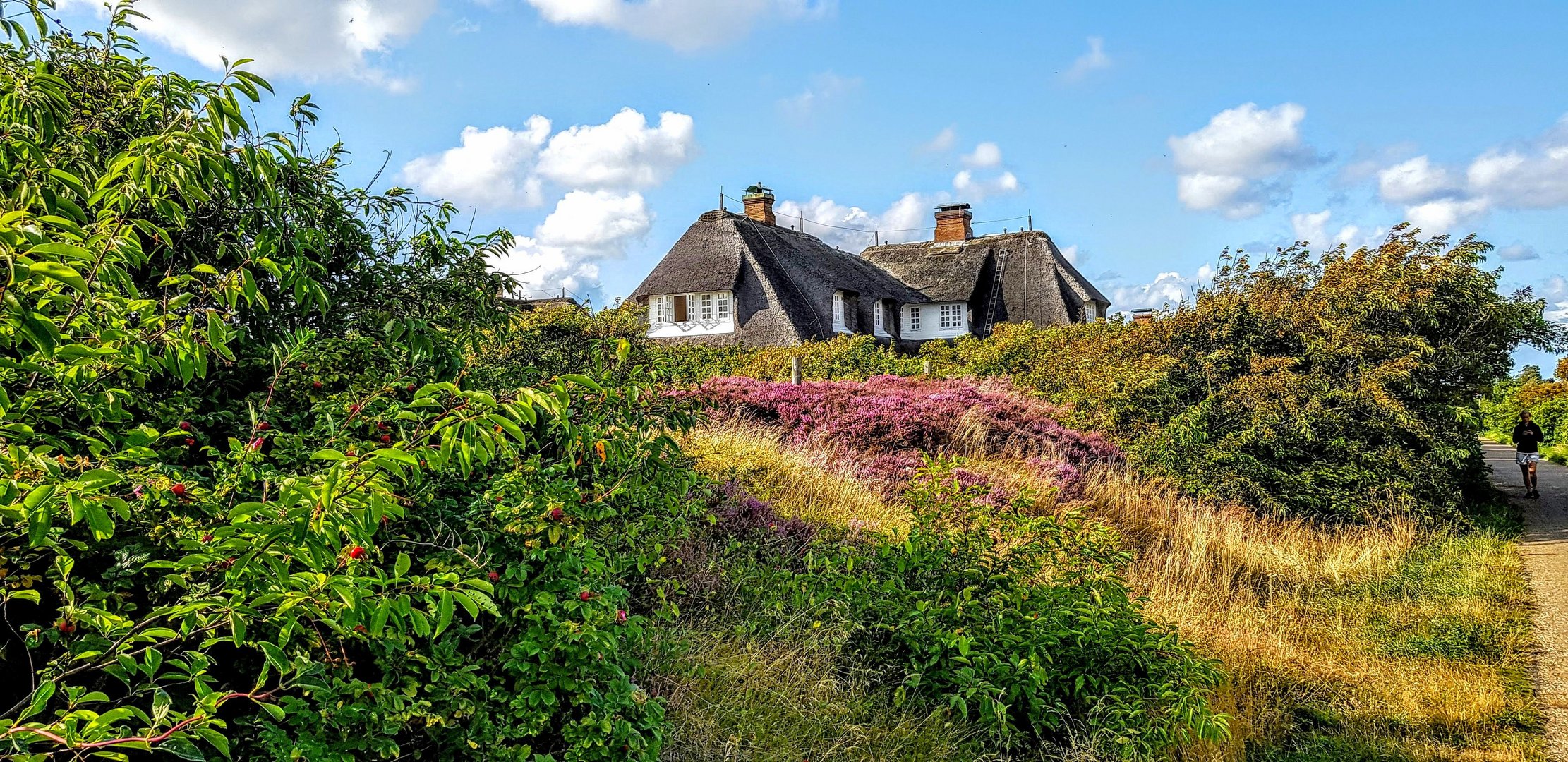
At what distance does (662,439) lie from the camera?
11.9 feet

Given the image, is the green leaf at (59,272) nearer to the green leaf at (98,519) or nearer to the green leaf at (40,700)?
the green leaf at (98,519)

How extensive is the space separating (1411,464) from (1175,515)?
3.09 m

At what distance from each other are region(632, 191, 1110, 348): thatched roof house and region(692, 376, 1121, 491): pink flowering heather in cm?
1757

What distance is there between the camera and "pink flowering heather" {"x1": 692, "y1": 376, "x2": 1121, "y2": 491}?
10.5 metres

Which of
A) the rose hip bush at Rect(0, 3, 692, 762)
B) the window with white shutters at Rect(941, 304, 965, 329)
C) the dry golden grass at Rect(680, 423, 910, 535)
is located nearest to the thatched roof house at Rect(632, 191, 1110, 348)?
the window with white shutters at Rect(941, 304, 965, 329)

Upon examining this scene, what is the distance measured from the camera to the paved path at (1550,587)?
19.7 ft

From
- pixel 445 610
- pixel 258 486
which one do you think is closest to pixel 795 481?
pixel 258 486

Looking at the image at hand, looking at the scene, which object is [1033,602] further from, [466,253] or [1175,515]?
[1175,515]

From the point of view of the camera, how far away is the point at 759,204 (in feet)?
117

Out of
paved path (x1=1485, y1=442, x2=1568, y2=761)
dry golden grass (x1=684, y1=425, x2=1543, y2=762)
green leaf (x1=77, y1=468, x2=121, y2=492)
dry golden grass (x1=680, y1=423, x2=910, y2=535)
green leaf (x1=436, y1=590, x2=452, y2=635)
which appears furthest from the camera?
dry golden grass (x1=680, y1=423, x2=910, y2=535)

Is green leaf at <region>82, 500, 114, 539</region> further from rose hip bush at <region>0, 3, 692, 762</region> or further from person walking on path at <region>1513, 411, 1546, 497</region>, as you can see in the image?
person walking on path at <region>1513, 411, 1546, 497</region>

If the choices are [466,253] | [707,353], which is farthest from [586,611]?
[707,353]

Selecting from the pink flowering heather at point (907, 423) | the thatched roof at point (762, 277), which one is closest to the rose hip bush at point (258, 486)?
the pink flowering heather at point (907, 423)

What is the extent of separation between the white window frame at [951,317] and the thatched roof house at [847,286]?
0.04 m
